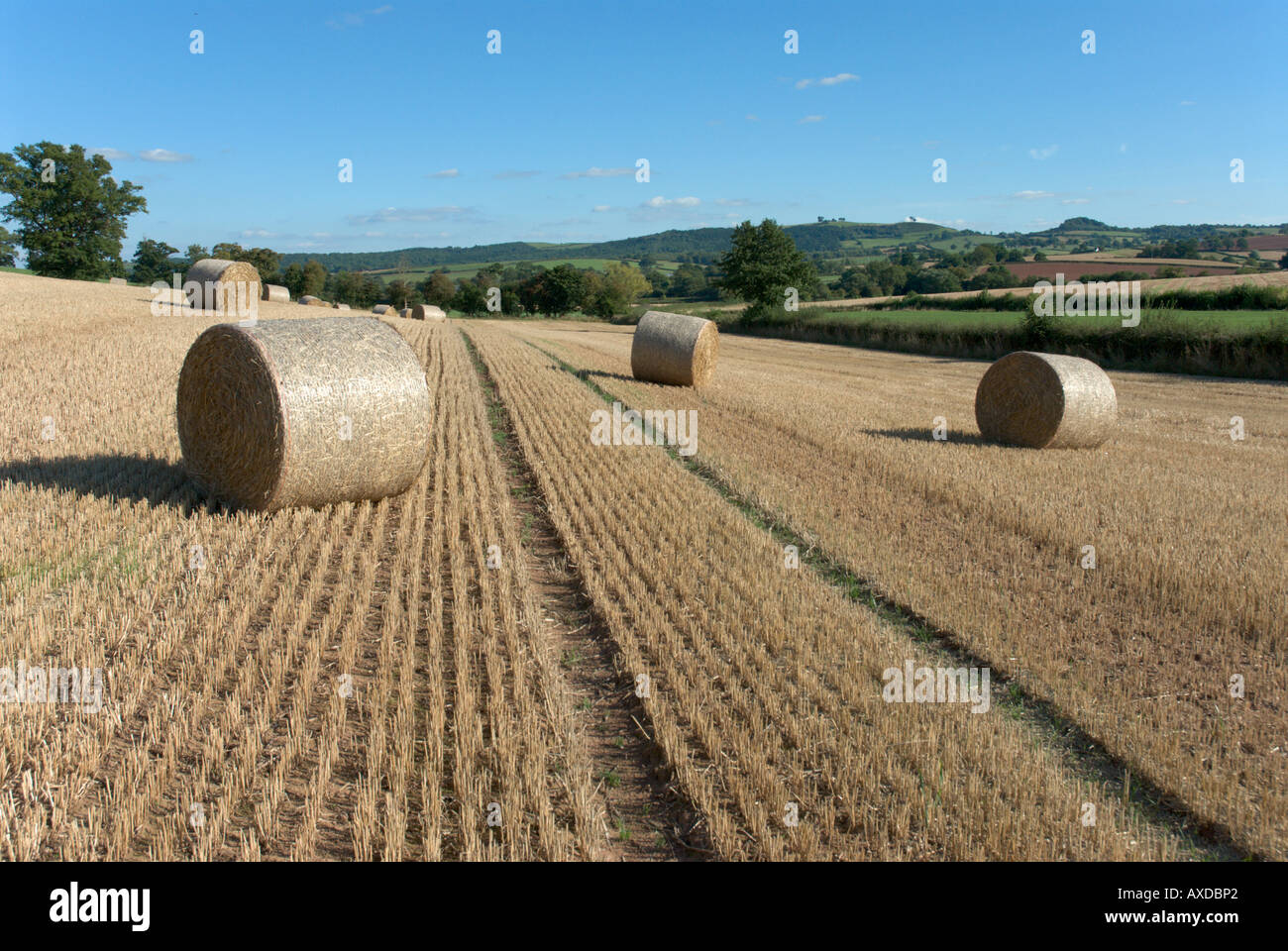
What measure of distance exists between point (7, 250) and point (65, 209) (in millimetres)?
5934

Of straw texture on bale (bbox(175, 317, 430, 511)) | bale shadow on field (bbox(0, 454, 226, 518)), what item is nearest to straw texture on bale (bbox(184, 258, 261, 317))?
bale shadow on field (bbox(0, 454, 226, 518))

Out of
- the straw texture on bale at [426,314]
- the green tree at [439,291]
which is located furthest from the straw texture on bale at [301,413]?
the green tree at [439,291]

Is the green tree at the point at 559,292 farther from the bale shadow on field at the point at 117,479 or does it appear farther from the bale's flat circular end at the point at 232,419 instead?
the bale's flat circular end at the point at 232,419

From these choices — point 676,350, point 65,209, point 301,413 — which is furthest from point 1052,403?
point 65,209

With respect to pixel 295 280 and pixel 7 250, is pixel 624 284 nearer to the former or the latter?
pixel 295 280

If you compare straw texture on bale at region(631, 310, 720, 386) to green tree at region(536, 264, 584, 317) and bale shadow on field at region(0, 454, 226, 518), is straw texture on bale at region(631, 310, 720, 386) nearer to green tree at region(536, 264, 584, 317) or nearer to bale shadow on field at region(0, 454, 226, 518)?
bale shadow on field at region(0, 454, 226, 518)

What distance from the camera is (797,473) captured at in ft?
35.2

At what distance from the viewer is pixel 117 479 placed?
8.23 meters

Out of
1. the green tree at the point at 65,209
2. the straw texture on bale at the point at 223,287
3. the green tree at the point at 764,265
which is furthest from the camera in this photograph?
the green tree at the point at 65,209

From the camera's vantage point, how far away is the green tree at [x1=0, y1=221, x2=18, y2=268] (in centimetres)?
6338

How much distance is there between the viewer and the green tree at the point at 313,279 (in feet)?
284

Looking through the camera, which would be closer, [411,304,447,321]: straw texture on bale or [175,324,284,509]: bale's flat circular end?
[175,324,284,509]: bale's flat circular end

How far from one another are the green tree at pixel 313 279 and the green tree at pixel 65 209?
21.6 m

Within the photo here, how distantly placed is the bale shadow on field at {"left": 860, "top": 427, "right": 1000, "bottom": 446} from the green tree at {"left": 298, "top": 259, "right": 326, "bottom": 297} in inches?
3203
